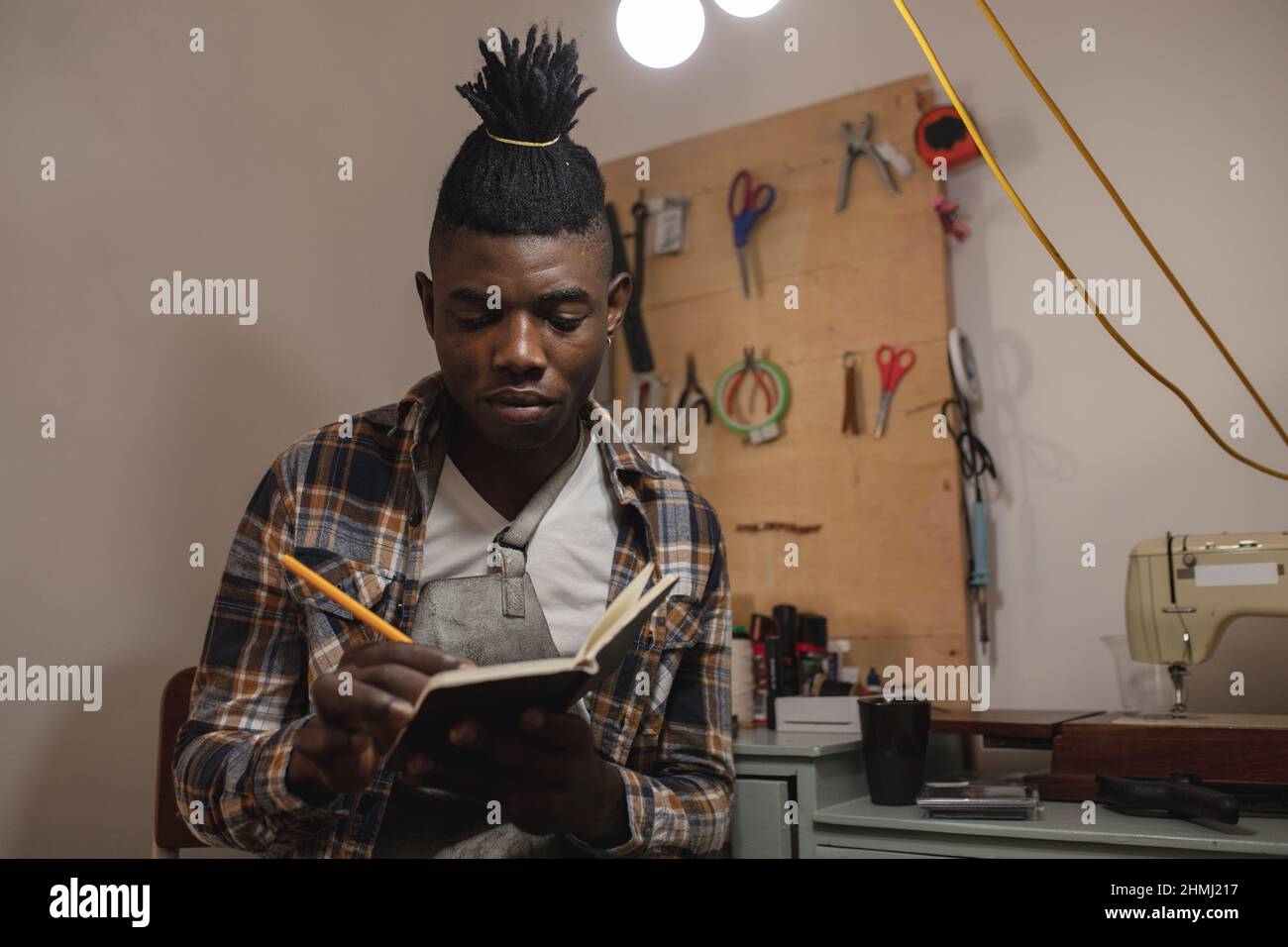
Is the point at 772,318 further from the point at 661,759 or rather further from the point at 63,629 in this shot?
the point at 63,629

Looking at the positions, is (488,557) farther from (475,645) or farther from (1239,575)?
(1239,575)

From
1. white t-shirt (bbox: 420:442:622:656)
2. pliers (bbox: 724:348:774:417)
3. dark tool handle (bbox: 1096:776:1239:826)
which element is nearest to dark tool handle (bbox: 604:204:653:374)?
pliers (bbox: 724:348:774:417)

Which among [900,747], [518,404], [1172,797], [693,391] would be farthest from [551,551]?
[693,391]

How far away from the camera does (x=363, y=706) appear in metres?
0.86

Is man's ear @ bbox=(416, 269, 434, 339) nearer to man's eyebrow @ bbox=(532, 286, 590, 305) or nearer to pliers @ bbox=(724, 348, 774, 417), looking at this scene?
man's eyebrow @ bbox=(532, 286, 590, 305)

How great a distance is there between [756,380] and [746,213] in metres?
0.39

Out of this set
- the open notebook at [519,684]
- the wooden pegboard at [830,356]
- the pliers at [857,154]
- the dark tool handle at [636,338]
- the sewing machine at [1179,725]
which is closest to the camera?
the open notebook at [519,684]

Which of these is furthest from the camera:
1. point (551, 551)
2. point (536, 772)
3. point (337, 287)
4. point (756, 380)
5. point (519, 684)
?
point (756, 380)

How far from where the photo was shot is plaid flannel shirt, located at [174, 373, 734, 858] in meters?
1.13

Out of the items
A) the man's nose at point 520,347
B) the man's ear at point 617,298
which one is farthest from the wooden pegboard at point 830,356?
the man's nose at point 520,347

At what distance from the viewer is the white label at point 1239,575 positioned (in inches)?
57.1

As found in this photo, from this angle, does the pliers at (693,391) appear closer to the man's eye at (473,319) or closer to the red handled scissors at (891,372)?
the red handled scissors at (891,372)

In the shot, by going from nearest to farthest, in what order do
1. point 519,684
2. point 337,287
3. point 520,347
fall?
point 519,684 → point 520,347 → point 337,287

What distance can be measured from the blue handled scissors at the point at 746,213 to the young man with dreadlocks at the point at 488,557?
98cm
